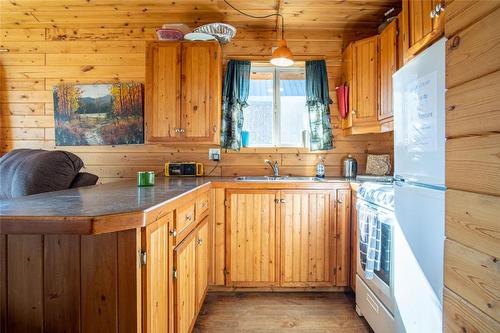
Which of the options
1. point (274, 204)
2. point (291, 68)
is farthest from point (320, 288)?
point (291, 68)

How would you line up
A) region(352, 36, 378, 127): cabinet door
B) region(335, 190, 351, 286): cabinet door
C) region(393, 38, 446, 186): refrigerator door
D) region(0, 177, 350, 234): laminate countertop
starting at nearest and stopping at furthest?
region(0, 177, 350, 234): laminate countertop < region(393, 38, 446, 186): refrigerator door < region(335, 190, 351, 286): cabinet door < region(352, 36, 378, 127): cabinet door

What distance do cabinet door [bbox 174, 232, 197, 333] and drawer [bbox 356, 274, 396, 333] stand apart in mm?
1164

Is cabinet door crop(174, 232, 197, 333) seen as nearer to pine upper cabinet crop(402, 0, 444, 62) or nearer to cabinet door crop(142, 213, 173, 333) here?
cabinet door crop(142, 213, 173, 333)

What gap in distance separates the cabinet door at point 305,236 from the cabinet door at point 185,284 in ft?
2.91

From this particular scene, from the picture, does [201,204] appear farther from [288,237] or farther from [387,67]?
[387,67]

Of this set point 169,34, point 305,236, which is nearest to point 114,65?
point 169,34

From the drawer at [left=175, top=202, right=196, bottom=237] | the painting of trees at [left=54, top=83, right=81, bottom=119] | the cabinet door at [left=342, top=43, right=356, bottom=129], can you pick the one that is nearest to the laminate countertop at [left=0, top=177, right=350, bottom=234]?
the drawer at [left=175, top=202, right=196, bottom=237]

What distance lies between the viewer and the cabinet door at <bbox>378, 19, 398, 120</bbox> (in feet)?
7.11

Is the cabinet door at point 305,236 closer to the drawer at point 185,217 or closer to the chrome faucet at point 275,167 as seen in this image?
the chrome faucet at point 275,167

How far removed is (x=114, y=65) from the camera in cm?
293

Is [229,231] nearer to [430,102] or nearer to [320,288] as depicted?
[320,288]

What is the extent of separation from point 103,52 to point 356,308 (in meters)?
3.50

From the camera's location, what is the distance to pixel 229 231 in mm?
2342

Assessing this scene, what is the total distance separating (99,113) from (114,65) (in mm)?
555
